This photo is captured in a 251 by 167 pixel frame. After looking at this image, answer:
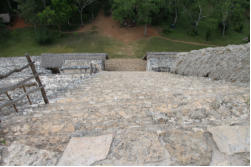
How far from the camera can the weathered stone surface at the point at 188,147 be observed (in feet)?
6.32

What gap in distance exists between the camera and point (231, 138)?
214 centimetres

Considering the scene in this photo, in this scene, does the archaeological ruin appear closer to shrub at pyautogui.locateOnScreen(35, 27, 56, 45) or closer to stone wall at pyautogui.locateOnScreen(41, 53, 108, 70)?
stone wall at pyautogui.locateOnScreen(41, 53, 108, 70)

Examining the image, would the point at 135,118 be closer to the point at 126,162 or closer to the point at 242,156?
the point at 126,162

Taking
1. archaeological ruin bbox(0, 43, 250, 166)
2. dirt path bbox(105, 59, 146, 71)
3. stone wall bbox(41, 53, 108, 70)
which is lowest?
dirt path bbox(105, 59, 146, 71)

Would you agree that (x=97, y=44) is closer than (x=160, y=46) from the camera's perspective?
No

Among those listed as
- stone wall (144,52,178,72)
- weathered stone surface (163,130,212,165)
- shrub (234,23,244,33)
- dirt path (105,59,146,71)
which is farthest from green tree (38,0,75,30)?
shrub (234,23,244,33)

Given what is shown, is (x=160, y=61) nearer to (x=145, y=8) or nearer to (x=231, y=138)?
(x=145, y=8)

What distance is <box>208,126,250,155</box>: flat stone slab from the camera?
2002 millimetres

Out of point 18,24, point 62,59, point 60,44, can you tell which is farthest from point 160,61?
point 18,24

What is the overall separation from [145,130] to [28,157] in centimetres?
170

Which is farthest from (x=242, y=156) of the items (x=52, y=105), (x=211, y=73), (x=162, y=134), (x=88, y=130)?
(x=211, y=73)

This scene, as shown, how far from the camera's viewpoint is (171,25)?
2592 cm

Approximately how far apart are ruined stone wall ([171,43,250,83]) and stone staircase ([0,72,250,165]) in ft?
5.97

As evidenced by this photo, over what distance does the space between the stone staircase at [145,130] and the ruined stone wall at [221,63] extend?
1.82m
